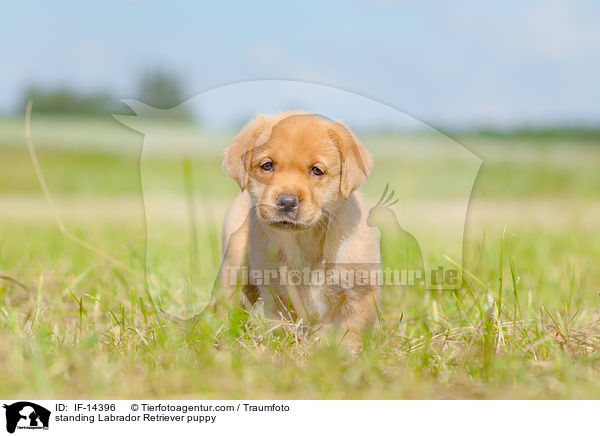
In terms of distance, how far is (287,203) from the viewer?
9.23 feet

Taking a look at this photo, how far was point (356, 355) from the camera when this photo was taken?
→ 2.59 metres

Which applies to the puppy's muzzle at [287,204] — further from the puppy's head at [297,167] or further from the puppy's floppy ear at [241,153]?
the puppy's floppy ear at [241,153]

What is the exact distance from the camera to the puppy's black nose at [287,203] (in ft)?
9.21

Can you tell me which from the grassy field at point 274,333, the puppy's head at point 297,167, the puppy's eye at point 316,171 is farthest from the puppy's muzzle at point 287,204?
the grassy field at point 274,333

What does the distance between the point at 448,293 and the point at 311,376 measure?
1.52 m

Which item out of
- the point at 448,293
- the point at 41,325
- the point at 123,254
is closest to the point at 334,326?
the point at 448,293

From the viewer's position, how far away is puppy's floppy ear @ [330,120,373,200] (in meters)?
2.96

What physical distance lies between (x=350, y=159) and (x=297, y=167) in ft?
0.88
